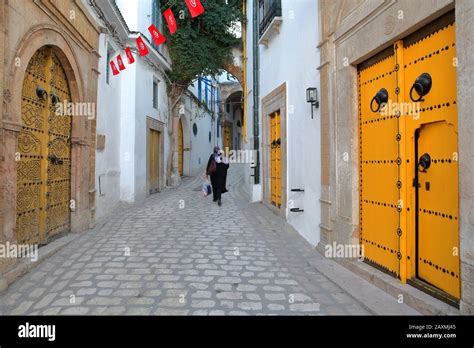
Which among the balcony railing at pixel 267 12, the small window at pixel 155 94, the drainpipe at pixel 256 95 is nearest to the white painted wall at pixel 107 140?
the small window at pixel 155 94

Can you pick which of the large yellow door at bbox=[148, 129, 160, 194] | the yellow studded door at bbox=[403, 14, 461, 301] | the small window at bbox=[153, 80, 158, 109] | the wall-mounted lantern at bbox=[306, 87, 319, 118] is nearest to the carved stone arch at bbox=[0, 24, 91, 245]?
the wall-mounted lantern at bbox=[306, 87, 319, 118]

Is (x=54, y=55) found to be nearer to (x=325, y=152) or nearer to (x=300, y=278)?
(x=325, y=152)

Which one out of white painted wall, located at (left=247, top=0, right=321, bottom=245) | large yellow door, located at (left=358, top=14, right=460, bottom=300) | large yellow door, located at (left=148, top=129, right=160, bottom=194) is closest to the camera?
large yellow door, located at (left=358, top=14, right=460, bottom=300)

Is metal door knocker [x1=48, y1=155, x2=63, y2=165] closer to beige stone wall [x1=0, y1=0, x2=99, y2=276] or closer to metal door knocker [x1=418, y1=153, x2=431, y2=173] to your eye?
beige stone wall [x1=0, y1=0, x2=99, y2=276]

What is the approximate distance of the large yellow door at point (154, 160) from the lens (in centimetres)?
1013

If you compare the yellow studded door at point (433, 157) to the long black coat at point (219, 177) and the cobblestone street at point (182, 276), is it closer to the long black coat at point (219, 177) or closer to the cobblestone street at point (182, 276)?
the cobblestone street at point (182, 276)

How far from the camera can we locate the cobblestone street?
8.99 ft

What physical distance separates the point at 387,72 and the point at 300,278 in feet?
7.86

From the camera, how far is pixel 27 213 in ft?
12.6

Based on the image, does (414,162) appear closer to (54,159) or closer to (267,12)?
(54,159)

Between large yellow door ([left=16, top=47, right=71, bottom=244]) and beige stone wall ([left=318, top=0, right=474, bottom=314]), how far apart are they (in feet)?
12.5

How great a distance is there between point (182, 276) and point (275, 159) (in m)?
4.47

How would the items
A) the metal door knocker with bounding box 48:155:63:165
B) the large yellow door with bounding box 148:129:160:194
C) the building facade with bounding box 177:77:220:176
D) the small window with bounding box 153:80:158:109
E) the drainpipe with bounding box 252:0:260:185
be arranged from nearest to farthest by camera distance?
1. the metal door knocker with bounding box 48:155:63:165
2. the drainpipe with bounding box 252:0:260:185
3. the large yellow door with bounding box 148:129:160:194
4. the small window with bounding box 153:80:158:109
5. the building facade with bounding box 177:77:220:176

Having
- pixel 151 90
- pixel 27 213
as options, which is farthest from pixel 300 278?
pixel 151 90
